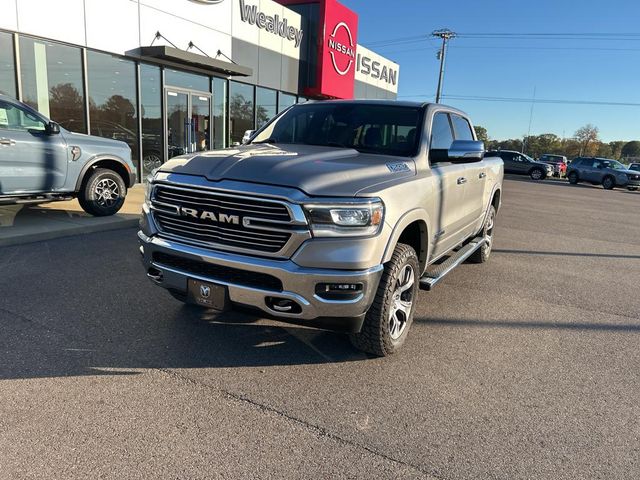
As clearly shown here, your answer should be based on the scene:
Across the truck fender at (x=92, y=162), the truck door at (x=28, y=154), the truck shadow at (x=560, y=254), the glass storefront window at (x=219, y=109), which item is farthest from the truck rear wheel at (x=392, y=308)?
the glass storefront window at (x=219, y=109)

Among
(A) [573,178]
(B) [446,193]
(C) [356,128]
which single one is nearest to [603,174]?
(A) [573,178]

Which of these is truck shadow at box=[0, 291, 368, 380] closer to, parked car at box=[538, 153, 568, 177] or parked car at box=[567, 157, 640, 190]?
parked car at box=[567, 157, 640, 190]

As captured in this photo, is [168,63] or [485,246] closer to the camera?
[485,246]

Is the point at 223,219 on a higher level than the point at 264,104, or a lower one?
lower

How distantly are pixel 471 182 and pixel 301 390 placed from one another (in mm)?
3156

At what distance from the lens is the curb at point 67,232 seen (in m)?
6.59

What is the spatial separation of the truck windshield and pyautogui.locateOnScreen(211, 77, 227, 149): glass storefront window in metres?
11.5

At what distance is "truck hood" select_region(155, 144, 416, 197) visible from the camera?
3.09 metres

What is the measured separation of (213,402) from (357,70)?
22312mm

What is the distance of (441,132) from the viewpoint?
477 cm

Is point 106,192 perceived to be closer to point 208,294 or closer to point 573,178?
point 208,294

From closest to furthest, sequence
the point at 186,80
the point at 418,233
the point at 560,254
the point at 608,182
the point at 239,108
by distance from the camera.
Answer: the point at 418,233, the point at 560,254, the point at 186,80, the point at 239,108, the point at 608,182

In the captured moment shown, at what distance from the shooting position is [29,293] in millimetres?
4715

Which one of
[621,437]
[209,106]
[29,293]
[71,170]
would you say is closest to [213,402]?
[621,437]
